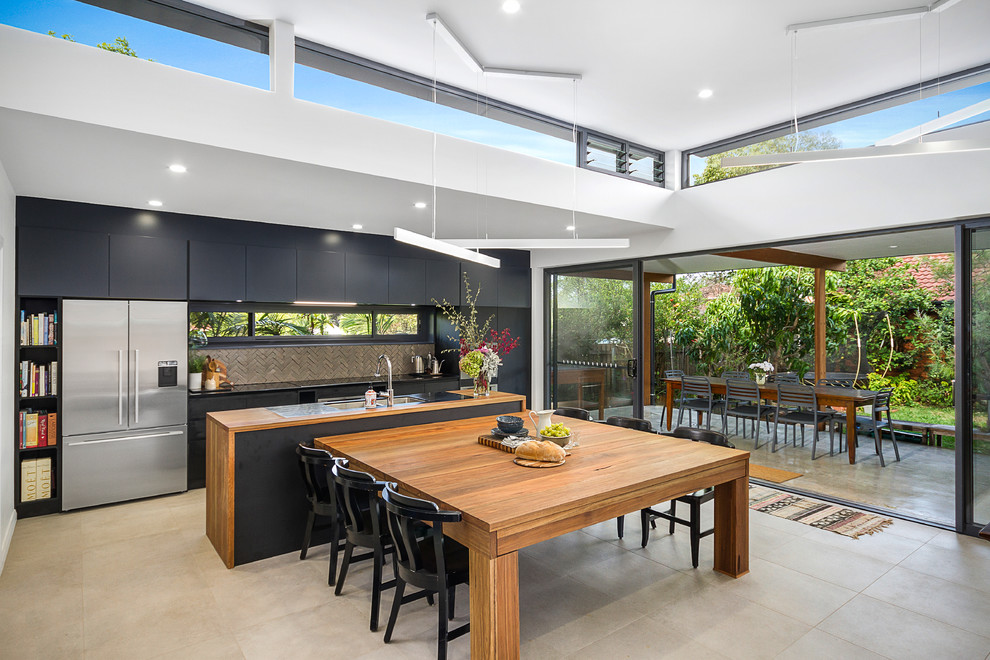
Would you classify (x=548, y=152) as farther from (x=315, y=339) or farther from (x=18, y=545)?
(x=18, y=545)

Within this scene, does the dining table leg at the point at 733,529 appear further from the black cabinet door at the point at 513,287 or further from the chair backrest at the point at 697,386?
the black cabinet door at the point at 513,287

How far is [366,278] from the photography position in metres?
6.16

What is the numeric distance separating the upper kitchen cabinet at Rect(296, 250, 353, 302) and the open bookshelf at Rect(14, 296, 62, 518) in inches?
80.1

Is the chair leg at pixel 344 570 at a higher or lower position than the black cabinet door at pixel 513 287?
lower

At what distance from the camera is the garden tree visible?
4867mm

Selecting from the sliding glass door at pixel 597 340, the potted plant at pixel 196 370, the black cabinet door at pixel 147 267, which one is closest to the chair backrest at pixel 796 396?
the sliding glass door at pixel 597 340

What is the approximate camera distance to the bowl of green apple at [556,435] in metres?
3.26

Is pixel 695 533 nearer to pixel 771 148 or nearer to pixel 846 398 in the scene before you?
pixel 846 398

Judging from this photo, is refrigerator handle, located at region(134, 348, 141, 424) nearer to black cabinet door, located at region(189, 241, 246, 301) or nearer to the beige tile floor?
black cabinet door, located at region(189, 241, 246, 301)

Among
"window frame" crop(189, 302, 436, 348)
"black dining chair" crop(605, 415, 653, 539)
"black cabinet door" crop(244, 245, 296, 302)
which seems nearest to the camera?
"black dining chair" crop(605, 415, 653, 539)

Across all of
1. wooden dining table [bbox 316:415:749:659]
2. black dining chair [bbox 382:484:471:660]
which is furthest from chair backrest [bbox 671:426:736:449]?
black dining chair [bbox 382:484:471:660]

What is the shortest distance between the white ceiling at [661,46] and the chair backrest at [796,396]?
123 inches

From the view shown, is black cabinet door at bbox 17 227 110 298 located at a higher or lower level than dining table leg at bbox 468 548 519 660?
higher

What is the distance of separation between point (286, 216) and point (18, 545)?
10.5 feet
